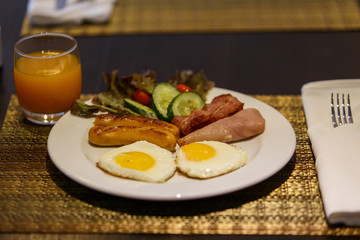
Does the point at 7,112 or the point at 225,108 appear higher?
the point at 225,108

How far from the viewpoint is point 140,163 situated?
6.26 feet

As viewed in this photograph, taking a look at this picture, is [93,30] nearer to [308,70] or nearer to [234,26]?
[234,26]

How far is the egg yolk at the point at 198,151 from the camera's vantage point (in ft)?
6.43

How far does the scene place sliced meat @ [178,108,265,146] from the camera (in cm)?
215

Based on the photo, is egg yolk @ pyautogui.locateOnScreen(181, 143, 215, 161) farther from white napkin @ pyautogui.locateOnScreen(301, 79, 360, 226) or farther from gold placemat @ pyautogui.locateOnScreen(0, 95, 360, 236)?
white napkin @ pyautogui.locateOnScreen(301, 79, 360, 226)

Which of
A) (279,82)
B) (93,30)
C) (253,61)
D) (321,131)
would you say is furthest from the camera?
(93,30)

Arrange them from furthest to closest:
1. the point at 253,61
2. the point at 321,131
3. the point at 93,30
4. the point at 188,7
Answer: the point at 188,7 → the point at 93,30 → the point at 253,61 → the point at 321,131

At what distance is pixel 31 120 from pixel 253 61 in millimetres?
1380

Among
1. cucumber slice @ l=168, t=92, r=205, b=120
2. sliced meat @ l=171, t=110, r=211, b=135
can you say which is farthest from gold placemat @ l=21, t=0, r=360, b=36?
sliced meat @ l=171, t=110, r=211, b=135

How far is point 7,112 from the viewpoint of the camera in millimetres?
2584

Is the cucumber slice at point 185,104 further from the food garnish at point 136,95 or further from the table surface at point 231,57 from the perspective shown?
the table surface at point 231,57

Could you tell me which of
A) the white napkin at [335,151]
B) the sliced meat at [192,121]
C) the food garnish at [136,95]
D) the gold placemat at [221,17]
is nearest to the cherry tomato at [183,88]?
the food garnish at [136,95]

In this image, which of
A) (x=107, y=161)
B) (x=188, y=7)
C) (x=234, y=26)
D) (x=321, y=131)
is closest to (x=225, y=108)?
(x=321, y=131)

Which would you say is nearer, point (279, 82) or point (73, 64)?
point (73, 64)
